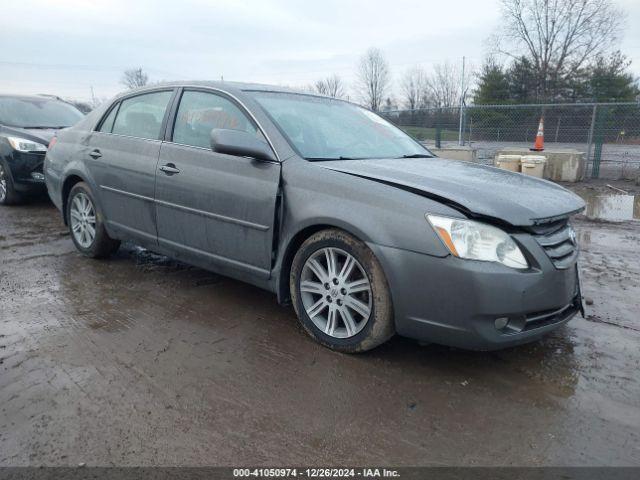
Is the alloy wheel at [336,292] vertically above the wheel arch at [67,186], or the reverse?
the wheel arch at [67,186]

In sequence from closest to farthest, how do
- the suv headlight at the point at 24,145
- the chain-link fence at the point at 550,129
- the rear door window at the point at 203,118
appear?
the rear door window at the point at 203,118, the suv headlight at the point at 24,145, the chain-link fence at the point at 550,129

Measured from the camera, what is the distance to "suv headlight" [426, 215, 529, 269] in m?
2.53

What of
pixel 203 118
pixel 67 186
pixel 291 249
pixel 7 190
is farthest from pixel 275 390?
pixel 7 190

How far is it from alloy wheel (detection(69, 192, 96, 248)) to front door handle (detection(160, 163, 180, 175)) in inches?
49.7

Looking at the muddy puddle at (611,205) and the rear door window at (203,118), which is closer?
the rear door window at (203,118)

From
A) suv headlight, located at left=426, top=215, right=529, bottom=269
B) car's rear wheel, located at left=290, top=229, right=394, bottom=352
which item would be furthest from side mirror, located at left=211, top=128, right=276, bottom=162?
suv headlight, located at left=426, top=215, right=529, bottom=269

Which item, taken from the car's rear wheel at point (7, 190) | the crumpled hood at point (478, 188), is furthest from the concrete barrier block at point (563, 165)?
the car's rear wheel at point (7, 190)

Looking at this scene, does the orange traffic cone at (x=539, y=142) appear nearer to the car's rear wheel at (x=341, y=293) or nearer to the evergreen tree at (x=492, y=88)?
the car's rear wheel at (x=341, y=293)

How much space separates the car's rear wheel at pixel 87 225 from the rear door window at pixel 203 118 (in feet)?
4.37

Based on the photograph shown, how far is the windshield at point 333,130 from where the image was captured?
3.43m

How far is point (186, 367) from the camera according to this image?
283 cm

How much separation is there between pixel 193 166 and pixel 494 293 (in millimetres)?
2290

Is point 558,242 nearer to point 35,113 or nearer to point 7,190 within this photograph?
point 7,190

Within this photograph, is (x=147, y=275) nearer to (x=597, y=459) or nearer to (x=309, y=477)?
(x=309, y=477)
